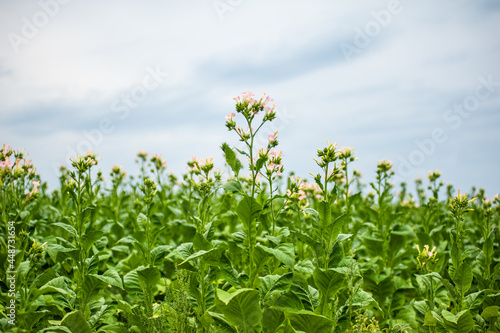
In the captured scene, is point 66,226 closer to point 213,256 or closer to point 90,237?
point 90,237

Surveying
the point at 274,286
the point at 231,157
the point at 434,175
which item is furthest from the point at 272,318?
the point at 434,175

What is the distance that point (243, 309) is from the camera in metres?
3.03

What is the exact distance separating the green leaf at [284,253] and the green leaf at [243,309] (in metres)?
0.30

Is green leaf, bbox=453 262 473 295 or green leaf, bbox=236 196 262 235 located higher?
green leaf, bbox=236 196 262 235

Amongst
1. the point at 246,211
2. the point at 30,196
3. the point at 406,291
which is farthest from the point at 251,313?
the point at 406,291

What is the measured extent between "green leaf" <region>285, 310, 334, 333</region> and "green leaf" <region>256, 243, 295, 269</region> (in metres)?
0.39

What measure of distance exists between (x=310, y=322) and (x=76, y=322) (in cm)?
192

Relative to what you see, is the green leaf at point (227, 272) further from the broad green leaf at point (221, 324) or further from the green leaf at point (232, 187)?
the green leaf at point (232, 187)

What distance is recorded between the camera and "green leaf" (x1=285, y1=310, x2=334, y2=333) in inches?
121

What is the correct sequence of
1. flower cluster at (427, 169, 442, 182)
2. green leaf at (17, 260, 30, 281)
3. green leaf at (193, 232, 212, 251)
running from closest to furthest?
green leaf at (17, 260, 30, 281)
green leaf at (193, 232, 212, 251)
flower cluster at (427, 169, 442, 182)

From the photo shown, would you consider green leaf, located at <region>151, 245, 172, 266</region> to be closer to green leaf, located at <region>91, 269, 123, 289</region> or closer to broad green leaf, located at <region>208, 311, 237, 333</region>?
green leaf, located at <region>91, 269, 123, 289</region>

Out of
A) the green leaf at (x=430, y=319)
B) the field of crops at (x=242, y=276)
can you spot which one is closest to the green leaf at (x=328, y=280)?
the field of crops at (x=242, y=276)

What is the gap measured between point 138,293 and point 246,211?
176cm

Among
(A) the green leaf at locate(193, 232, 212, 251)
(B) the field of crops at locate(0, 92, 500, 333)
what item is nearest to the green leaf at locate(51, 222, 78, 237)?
(B) the field of crops at locate(0, 92, 500, 333)
